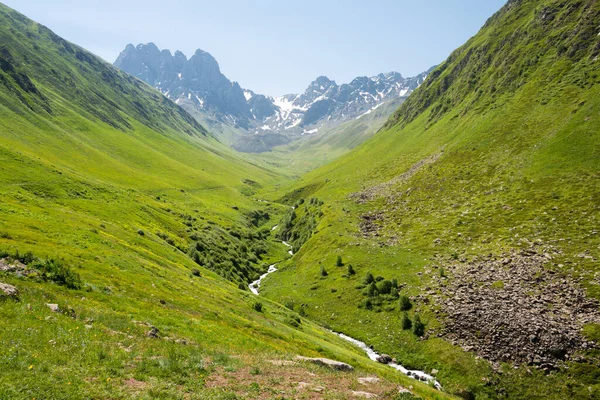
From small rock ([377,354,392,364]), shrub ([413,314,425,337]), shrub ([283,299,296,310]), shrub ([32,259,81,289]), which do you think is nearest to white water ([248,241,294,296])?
shrub ([283,299,296,310])

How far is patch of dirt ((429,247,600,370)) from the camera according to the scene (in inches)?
1469

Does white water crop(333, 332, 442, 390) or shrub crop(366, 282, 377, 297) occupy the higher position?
shrub crop(366, 282, 377, 297)

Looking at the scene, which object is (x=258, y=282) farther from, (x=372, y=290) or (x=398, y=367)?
(x=398, y=367)

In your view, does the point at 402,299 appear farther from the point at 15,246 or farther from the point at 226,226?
the point at 226,226

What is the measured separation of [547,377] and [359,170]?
121597 mm

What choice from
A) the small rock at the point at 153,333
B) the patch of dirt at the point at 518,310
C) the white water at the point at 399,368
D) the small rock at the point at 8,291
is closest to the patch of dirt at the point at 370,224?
the patch of dirt at the point at 518,310

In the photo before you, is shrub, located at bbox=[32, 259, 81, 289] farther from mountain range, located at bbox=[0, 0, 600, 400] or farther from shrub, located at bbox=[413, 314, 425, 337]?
shrub, located at bbox=[413, 314, 425, 337]

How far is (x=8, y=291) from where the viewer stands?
21.2 metres

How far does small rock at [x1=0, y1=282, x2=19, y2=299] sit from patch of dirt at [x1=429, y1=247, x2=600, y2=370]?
45.4 meters

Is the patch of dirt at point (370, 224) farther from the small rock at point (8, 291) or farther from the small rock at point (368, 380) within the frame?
the small rock at point (8, 291)

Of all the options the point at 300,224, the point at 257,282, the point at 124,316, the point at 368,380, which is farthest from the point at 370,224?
the point at 124,316

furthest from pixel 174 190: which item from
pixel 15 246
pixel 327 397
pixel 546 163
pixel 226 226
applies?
pixel 327 397

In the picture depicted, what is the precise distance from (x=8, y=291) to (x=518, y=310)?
51253mm

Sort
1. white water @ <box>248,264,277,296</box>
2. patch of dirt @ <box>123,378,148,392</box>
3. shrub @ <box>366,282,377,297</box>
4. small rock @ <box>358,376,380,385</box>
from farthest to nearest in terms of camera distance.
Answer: white water @ <box>248,264,277,296</box> < shrub @ <box>366,282,377,297</box> < small rock @ <box>358,376,380,385</box> < patch of dirt @ <box>123,378,148,392</box>
